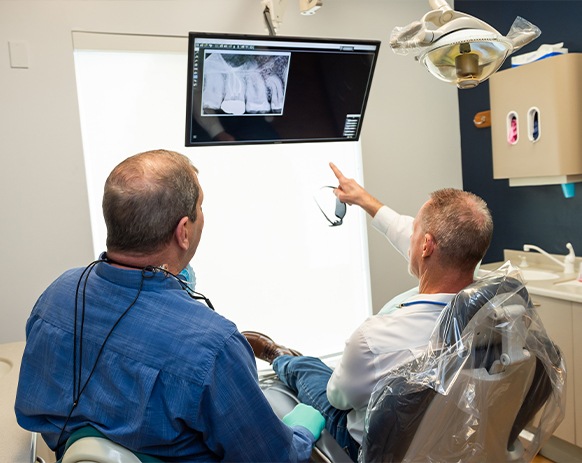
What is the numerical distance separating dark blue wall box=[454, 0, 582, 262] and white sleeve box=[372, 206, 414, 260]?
1430 mm

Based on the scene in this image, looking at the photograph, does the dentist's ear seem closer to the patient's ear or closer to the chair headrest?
the chair headrest

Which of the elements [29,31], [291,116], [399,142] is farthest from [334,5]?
[29,31]

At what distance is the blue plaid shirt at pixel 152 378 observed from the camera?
3.79ft

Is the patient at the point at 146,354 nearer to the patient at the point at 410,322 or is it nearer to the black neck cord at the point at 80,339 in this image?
the black neck cord at the point at 80,339

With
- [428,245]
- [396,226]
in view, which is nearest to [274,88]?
[396,226]

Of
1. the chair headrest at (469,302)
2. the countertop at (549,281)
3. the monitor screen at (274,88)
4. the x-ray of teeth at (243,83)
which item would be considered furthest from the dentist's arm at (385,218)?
the chair headrest at (469,302)

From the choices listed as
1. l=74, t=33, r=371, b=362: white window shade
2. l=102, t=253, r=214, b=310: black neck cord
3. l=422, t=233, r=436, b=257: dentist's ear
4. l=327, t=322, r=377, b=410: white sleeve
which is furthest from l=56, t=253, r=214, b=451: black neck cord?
l=74, t=33, r=371, b=362: white window shade

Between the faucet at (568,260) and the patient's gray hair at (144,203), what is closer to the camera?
the patient's gray hair at (144,203)

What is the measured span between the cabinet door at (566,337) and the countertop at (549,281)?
44 mm

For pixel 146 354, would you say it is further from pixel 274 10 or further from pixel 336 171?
pixel 274 10

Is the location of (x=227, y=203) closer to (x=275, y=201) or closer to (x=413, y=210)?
(x=275, y=201)

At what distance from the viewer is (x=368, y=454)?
4.95 ft

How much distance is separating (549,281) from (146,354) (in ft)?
8.09

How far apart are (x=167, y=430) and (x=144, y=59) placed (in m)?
2.33
